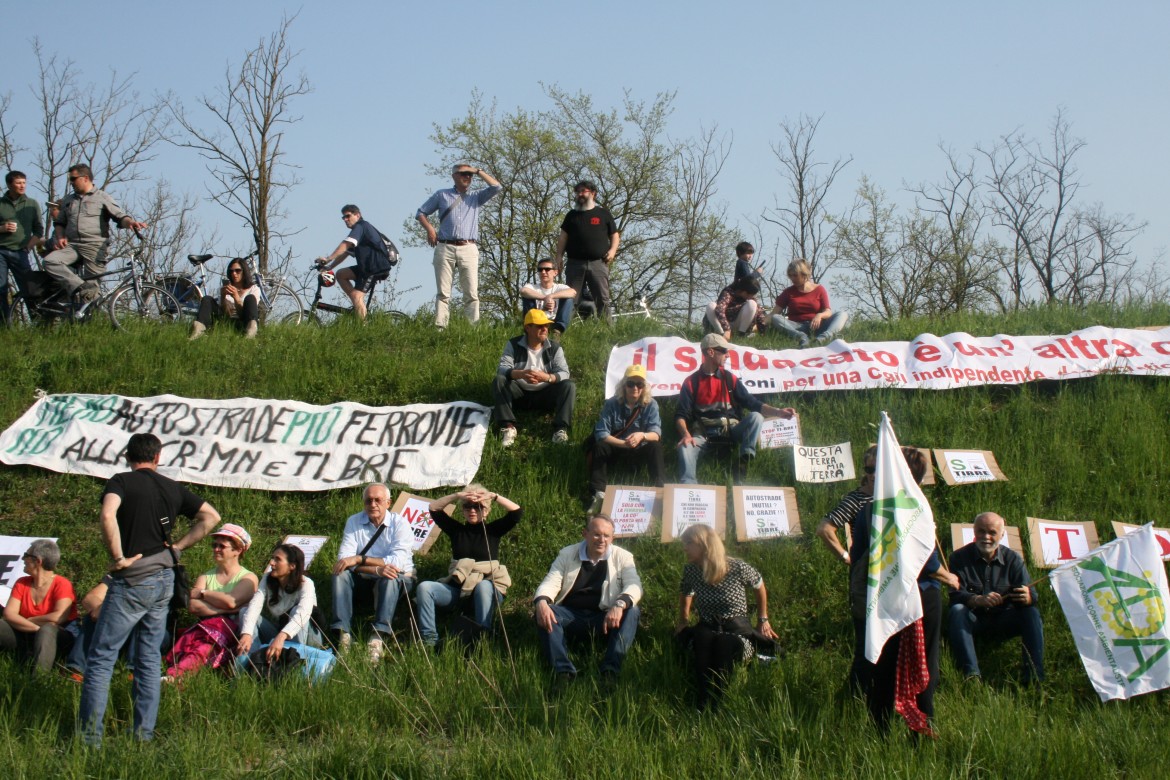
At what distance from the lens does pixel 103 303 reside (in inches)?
545

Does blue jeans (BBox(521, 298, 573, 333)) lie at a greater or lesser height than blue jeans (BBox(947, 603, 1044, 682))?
greater

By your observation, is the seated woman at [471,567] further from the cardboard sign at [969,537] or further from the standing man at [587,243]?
the standing man at [587,243]

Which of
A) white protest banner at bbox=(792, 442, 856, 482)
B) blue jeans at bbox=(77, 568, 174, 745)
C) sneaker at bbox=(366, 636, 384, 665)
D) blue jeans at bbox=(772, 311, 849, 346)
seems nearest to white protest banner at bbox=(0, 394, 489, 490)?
sneaker at bbox=(366, 636, 384, 665)

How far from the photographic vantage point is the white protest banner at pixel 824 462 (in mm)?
9711

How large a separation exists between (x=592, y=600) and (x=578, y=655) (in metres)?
0.40

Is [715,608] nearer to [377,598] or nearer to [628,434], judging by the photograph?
[377,598]

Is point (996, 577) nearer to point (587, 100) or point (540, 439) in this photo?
point (540, 439)

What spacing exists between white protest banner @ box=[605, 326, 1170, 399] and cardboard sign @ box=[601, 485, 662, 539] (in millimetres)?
1932

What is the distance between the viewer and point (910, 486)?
6.24m

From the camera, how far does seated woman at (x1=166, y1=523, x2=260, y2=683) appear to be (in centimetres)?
745

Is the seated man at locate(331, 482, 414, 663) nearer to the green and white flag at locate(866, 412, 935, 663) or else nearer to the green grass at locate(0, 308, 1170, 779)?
the green grass at locate(0, 308, 1170, 779)

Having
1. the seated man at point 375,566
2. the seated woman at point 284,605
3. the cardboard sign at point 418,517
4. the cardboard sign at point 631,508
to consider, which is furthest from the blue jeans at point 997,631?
the seated woman at point 284,605

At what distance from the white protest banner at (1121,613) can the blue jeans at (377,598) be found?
4.68 m

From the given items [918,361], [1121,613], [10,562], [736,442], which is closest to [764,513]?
[736,442]
